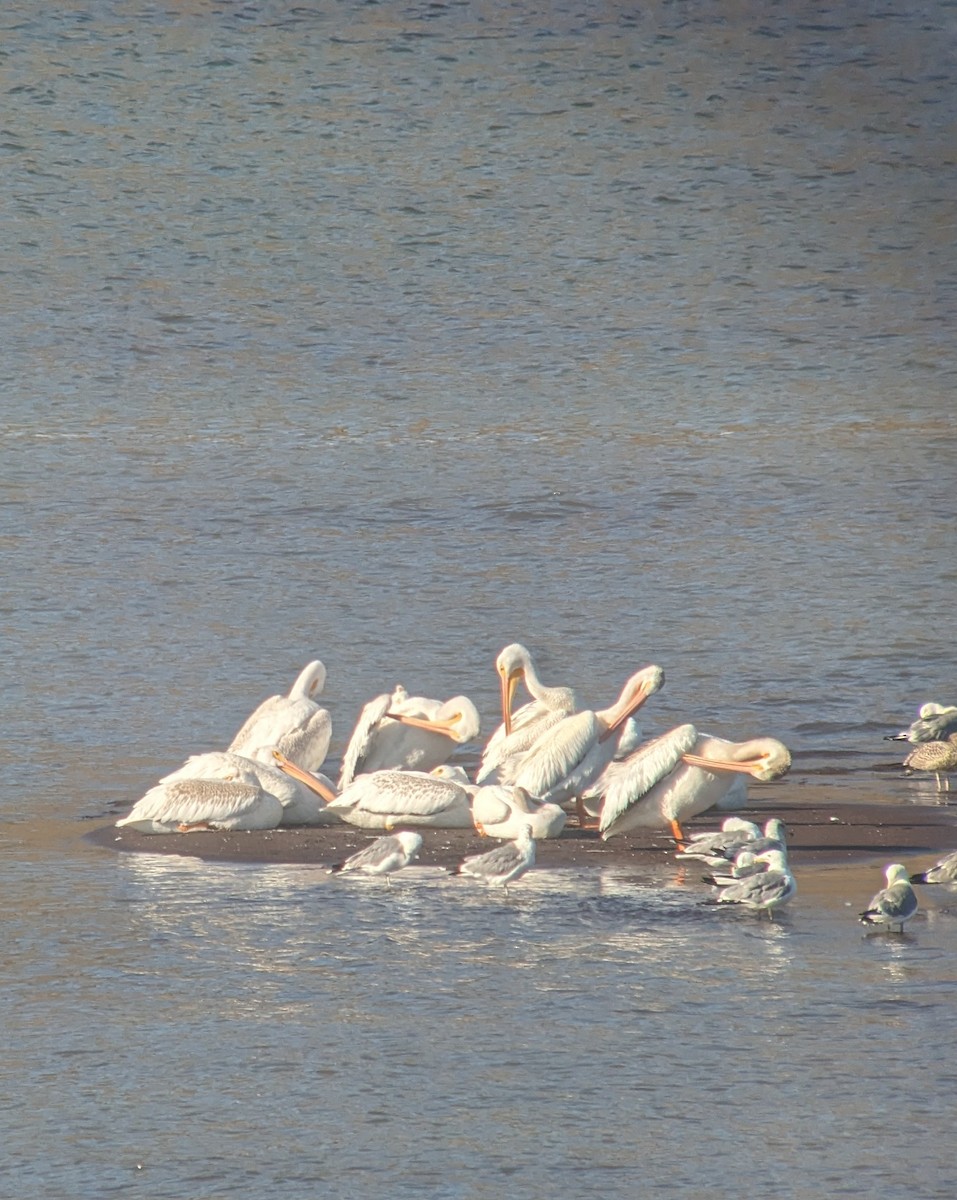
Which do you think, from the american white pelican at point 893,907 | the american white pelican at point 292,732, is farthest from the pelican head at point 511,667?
the american white pelican at point 893,907

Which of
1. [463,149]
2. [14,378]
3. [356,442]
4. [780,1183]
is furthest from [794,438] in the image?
[780,1183]

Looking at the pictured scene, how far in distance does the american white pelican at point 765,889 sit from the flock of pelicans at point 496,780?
0.05 meters

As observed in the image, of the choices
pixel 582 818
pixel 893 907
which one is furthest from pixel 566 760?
pixel 893 907

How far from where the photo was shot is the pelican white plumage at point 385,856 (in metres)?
7.06

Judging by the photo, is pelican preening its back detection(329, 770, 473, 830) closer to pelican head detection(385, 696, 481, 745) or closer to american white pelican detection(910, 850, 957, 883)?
pelican head detection(385, 696, 481, 745)

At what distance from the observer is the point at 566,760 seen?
26.6 ft

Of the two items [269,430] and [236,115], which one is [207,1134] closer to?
[269,430]

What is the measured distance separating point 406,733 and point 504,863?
6.54 ft

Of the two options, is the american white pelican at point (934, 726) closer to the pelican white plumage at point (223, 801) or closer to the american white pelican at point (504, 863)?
the pelican white plumage at point (223, 801)

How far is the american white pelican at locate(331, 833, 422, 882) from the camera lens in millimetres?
7059

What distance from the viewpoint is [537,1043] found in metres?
5.37

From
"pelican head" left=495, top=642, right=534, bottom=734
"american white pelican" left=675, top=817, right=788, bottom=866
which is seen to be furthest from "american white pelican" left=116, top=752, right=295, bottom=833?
"pelican head" left=495, top=642, right=534, bottom=734

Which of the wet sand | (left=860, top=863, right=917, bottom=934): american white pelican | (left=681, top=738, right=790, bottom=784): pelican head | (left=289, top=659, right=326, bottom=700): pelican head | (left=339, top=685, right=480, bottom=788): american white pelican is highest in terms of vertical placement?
(left=289, top=659, right=326, bottom=700): pelican head

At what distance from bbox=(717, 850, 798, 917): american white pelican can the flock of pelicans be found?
0.05m
